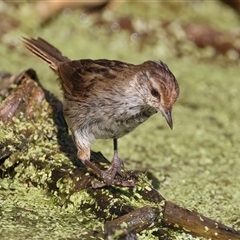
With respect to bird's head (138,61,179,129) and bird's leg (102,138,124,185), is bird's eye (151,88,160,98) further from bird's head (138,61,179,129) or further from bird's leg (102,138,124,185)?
bird's leg (102,138,124,185)

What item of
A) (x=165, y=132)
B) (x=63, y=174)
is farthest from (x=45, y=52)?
(x=165, y=132)

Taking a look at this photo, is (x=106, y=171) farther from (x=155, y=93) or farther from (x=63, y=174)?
(x=155, y=93)

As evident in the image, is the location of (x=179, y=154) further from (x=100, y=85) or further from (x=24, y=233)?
(x=24, y=233)

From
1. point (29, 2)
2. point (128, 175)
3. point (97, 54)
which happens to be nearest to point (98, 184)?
point (128, 175)

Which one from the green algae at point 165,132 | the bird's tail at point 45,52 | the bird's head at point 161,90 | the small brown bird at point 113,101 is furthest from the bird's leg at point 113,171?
the bird's tail at point 45,52

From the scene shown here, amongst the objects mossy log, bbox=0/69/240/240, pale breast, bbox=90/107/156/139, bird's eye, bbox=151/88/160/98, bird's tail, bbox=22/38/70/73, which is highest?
bird's tail, bbox=22/38/70/73

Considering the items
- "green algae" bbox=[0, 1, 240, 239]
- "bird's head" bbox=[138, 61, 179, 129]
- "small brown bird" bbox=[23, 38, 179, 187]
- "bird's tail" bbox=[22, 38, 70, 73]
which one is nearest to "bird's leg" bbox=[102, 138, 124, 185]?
"small brown bird" bbox=[23, 38, 179, 187]

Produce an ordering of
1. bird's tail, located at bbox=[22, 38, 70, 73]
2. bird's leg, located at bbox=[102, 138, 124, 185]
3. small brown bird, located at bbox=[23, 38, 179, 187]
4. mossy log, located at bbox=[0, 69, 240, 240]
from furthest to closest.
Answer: bird's tail, located at bbox=[22, 38, 70, 73] → small brown bird, located at bbox=[23, 38, 179, 187] → bird's leg, located at bbox=[102, 138, 124, 185] → mossy log, located at bbox=[0, 69, 240, 240]
